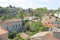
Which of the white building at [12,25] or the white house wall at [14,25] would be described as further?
the white house wall at [14,25]

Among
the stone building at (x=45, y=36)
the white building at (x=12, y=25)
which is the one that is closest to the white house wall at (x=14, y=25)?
the white building at (x=12, y=25)

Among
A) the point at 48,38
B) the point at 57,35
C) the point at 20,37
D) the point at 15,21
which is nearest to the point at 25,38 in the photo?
the point at 20,37

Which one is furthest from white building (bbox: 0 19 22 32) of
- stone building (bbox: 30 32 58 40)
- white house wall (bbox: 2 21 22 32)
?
stone building (bbox: 30 32 58 40)

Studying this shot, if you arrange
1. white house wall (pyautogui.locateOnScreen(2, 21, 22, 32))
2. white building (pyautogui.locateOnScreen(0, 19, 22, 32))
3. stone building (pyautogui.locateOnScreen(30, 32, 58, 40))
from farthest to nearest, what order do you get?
white house wall (pyautogui.locateOnScreen(2, 21, 22, 32)) → white building (pyautogui.locateOnScreen(0, 19, 22, 32)) → stone building (pyautogui.locateOnScreen(30, 32, 58, 40))

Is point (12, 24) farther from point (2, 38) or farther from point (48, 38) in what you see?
point (2, 38)

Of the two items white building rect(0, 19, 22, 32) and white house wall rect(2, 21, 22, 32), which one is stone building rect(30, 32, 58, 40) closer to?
white building rect(0, 19, 22, 32)

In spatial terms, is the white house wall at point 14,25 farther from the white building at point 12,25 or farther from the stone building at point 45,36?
the stone building at point 45,36

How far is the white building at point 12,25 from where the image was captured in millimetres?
21403

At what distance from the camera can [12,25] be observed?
23.0 meters

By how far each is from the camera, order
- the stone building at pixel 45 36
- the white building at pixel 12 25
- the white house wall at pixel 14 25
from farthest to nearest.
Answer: the white house wall at pixel 14 25 < the white building at pixel 12 25 < the stone building at pixel 45 36

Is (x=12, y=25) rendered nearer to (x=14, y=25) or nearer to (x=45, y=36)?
(x=14, y=25)

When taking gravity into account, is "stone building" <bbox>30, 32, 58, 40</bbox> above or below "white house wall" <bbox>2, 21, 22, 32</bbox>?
above

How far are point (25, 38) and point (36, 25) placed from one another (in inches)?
210

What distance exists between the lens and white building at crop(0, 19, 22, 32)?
21.4m
